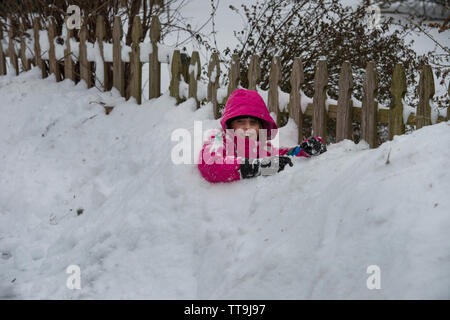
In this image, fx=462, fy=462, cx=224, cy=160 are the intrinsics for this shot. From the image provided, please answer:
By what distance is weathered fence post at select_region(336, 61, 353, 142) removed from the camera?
3805 millimetres

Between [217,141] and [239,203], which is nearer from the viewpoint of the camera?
[239,203]

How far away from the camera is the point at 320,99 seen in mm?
4031

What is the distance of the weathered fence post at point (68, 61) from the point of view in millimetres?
6172

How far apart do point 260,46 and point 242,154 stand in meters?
2.46

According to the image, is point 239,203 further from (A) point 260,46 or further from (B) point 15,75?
(B) point 15,75

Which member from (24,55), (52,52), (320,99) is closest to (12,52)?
(24,55)

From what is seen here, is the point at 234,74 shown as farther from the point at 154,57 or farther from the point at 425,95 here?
the point at 425,95

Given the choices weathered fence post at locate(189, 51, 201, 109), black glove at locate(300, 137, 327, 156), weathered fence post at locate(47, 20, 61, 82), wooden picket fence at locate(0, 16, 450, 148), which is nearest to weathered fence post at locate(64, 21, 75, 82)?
wooden picket fence at locate(0, 16, 450, 148)

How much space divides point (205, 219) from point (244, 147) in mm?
705

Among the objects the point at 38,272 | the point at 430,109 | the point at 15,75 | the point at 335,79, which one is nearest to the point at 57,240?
the point at 38,272

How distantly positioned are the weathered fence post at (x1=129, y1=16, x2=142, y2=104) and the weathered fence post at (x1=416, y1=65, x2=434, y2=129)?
3160 mm

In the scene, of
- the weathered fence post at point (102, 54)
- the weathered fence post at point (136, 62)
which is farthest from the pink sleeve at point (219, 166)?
the weathered fence post at point (102, 54)

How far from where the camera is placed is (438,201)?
1.96 meters

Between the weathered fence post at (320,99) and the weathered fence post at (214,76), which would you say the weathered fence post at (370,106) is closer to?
the weathered fence post at (320,99)
